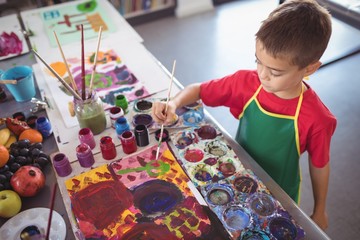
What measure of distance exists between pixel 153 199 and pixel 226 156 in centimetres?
25

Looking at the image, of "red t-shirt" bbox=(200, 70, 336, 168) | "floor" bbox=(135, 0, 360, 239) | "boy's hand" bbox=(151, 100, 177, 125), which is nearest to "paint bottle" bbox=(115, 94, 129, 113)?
"boy's hand" bbox=(151, 100, 177, 125)

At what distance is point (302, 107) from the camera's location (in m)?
0.96

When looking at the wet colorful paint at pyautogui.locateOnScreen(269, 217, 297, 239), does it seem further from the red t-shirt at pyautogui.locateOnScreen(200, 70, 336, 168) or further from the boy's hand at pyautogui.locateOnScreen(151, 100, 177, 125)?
the boy's hand at pyautogui.locateOnScreen(151, 100, 177, 125)

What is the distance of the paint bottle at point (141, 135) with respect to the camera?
1.01 meters

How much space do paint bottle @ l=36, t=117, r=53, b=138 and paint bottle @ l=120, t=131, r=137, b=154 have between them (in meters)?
0.27

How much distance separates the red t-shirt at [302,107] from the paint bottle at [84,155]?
16.8 inches

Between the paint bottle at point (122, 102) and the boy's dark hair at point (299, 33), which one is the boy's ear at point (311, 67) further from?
the paint bottle at point (122, 102)

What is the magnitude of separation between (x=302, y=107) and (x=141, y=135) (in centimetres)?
48

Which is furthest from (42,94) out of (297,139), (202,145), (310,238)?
(310,238)

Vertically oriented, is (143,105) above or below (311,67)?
below

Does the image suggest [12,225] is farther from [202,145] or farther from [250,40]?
[250,40]

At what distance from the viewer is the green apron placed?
3.31ft

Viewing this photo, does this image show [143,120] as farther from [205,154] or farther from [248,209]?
[248,209]

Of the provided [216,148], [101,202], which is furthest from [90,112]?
[216,148]
